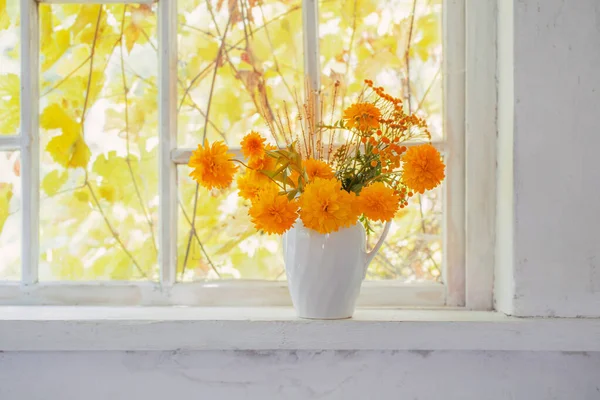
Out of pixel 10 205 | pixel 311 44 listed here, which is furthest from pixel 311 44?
pixel 10 205

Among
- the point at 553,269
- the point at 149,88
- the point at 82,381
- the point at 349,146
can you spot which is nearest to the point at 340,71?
the point at 349,146

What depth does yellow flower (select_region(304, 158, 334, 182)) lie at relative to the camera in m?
1.27

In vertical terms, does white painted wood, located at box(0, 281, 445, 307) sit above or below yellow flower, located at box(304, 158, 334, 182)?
below

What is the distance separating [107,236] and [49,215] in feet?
0.46

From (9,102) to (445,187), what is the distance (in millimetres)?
1005

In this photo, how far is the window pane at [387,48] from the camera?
1500 millimetres

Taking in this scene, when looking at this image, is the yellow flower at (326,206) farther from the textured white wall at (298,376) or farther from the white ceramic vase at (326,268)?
the textured white wall at (298,376)

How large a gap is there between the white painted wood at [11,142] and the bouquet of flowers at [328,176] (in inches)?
20.1

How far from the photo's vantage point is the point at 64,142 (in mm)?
1517

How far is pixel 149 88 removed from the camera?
1524mm

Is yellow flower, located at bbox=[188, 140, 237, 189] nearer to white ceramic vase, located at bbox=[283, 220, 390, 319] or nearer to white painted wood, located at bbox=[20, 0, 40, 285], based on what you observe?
white ceramic vase, located at bbox=[283, 220, 390, 319]

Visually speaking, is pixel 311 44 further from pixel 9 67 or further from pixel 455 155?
pixel 9 67

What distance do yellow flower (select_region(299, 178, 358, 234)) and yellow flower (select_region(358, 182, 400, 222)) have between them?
1.0 inches

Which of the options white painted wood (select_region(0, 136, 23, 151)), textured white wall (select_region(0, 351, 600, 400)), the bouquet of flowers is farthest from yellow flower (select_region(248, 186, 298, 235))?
white painted wood (select_region(0, 136, 23, 151))
